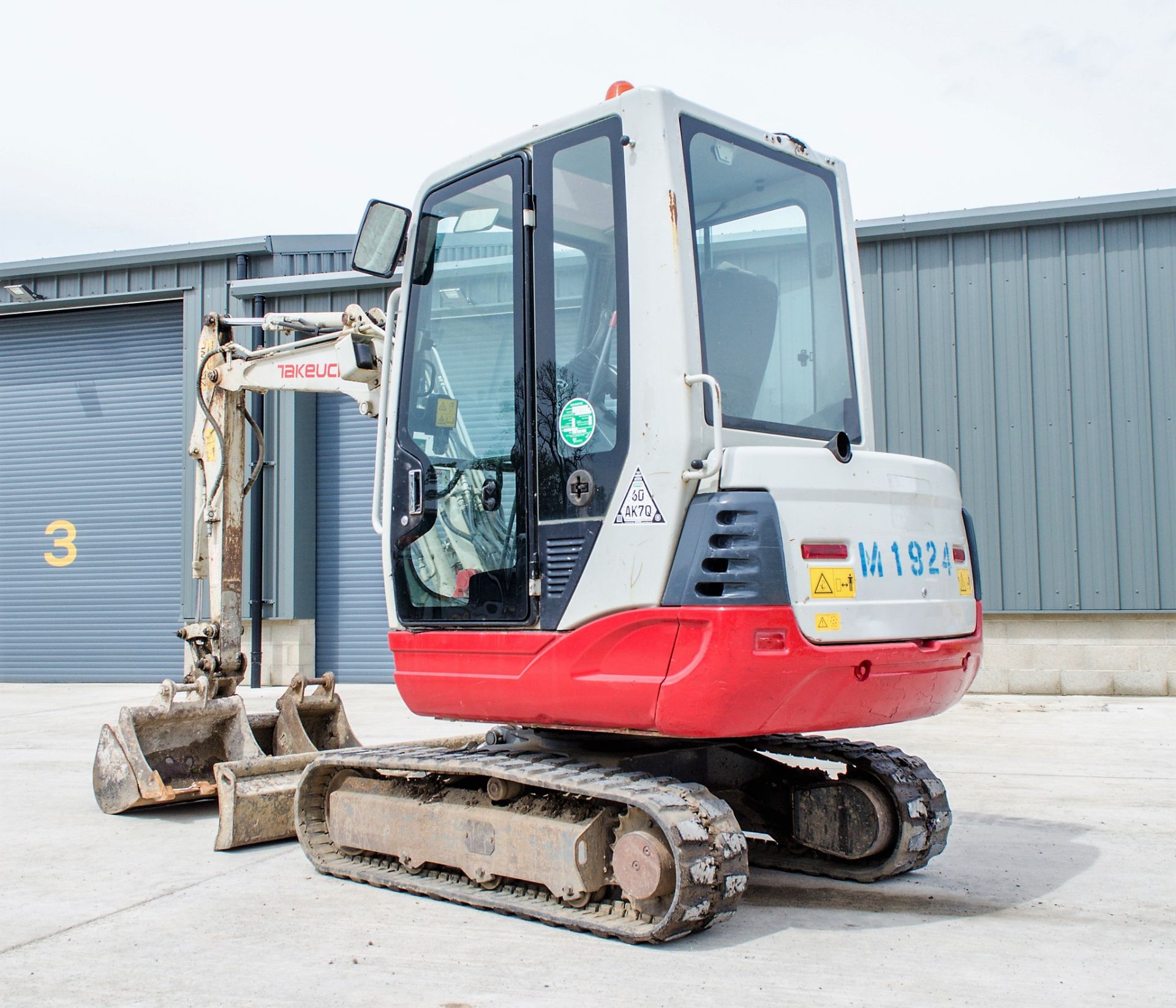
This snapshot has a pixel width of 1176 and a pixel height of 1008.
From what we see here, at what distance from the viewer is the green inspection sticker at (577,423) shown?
166 inches

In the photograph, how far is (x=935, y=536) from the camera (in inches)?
174

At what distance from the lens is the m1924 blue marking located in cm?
407

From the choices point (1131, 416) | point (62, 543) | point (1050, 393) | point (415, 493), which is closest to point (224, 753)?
point (415, 493)

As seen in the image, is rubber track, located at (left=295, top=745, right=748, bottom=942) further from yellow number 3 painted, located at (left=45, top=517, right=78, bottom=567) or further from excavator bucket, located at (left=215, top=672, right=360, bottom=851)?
yellow number 3 painted, located at (left=45, top=517, right=78, bottom=567)

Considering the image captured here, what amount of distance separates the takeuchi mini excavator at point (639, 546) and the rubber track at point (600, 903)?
0.01 metres

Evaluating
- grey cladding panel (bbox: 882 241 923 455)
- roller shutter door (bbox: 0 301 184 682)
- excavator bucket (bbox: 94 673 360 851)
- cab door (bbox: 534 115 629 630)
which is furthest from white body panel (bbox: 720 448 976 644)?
roller shutter door (bbox: 0 301 184 682)

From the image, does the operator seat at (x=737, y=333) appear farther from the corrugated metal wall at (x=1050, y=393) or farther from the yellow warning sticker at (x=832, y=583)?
the corrugated metal wall at (x=1050, y=393)

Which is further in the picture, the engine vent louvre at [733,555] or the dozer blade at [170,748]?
the dozer blade at [170,748]

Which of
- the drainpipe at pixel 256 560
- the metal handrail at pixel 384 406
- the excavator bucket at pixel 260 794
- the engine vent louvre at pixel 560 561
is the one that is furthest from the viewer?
the drainpipe at pixel 256 560

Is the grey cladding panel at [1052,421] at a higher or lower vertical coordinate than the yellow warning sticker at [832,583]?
higher

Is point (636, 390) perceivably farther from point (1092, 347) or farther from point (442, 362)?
point (1092, 347)

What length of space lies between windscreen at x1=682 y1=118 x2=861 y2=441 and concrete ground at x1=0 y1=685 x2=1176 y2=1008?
1.87m

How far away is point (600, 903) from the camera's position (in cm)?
415

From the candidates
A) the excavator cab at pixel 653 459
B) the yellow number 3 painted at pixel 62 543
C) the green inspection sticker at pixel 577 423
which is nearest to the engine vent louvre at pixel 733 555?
the excavator cab at pixel 653 459
